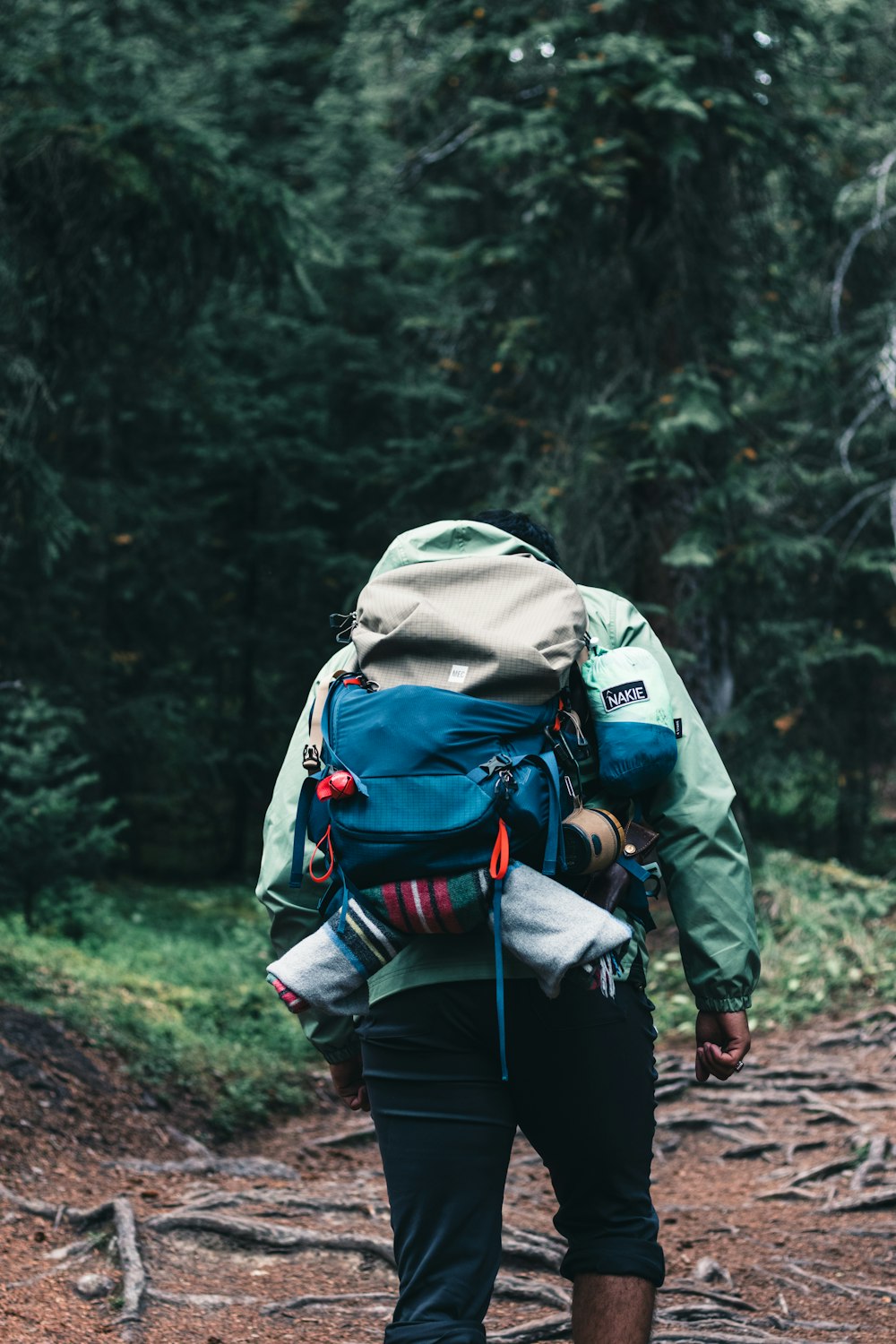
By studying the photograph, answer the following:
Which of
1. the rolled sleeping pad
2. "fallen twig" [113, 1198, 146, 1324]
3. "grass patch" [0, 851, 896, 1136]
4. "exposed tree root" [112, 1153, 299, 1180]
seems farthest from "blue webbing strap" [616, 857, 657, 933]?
"grass patch" [0, 851, 896, 1136]

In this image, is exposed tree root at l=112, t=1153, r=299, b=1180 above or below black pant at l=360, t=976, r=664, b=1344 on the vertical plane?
below

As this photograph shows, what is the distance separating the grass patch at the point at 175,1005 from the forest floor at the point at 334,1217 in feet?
0.88

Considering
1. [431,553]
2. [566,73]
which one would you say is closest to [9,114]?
[566,73]

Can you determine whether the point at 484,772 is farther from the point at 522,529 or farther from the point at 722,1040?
the point at 722,1040

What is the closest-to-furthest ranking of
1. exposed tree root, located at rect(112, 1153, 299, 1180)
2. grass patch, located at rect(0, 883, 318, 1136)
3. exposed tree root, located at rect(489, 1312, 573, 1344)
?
1. exposed tree root, located at rect(489, 1312, 573, 1344)
2. exposed tree root, located at rect(112, 1153, 299, 1180)
3. grass patch, located at rect(0, 883, 318, 1136)

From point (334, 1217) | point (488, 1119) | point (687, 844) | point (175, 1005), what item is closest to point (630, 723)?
point (687, 844)

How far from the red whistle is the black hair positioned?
67 cm

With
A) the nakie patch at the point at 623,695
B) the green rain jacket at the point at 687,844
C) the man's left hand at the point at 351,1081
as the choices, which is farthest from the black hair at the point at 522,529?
the man's left hand at the point at 351,1081

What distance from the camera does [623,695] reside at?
7.65 ft

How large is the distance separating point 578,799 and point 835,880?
8.11 metres

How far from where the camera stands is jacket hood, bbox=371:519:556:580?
93.7 inches

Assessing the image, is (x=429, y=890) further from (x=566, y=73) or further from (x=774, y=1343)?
(x=566, y=73)

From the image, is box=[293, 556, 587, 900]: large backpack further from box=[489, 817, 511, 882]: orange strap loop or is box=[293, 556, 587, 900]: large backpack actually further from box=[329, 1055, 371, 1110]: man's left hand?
box=[329, 1055, 371, 1110]: man's left hand

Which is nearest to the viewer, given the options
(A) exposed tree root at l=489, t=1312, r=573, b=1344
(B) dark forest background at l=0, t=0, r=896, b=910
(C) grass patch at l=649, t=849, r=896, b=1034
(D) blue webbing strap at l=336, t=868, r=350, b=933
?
(D) blue webbing strap at l=336, t=868, r=350, b=933
